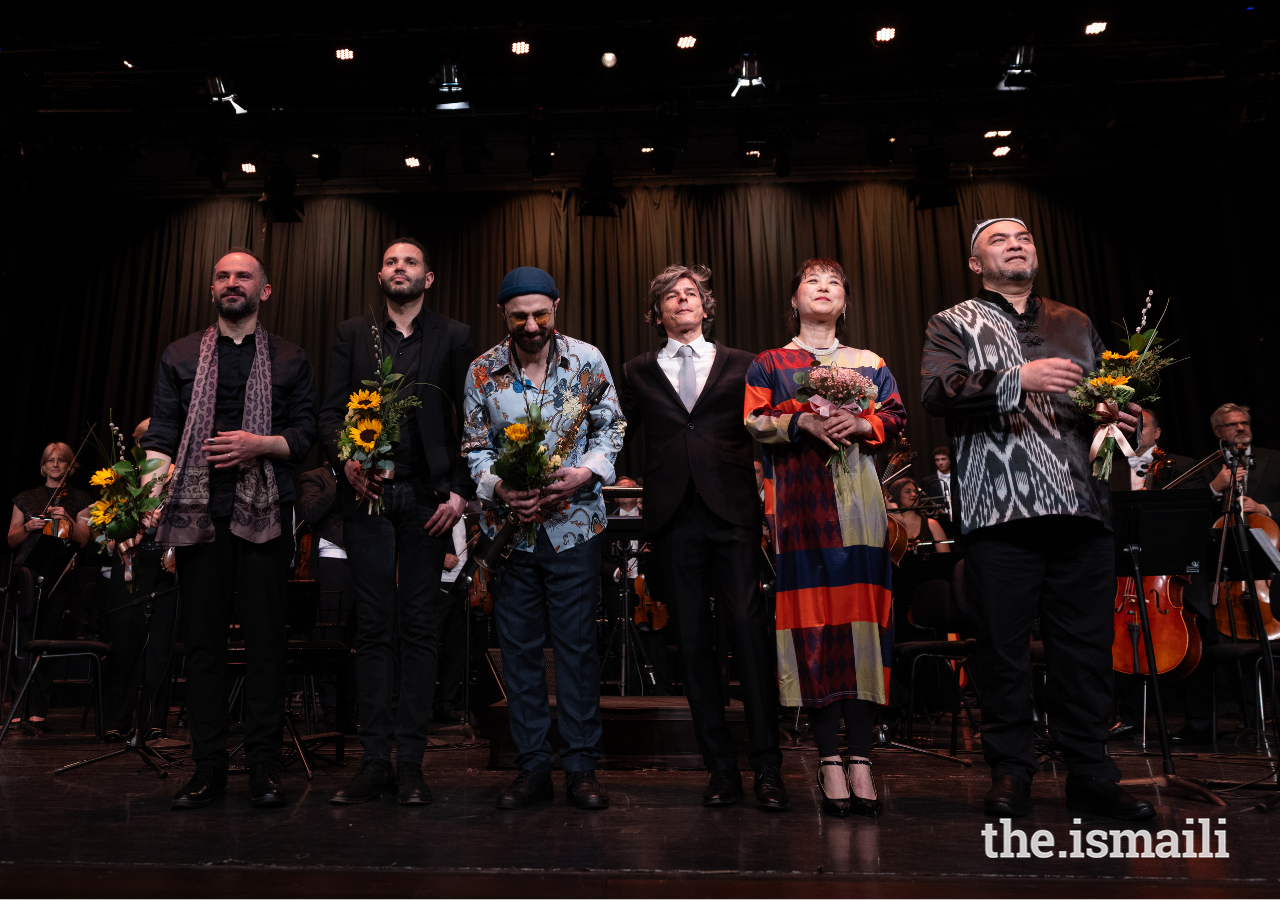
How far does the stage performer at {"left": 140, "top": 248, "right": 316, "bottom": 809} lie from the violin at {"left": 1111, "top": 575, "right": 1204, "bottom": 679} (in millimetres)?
3873

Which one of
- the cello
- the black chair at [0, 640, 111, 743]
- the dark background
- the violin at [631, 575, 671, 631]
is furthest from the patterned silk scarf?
the dark background

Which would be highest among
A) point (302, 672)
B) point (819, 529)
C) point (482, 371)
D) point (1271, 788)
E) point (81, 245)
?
point (81, 245)

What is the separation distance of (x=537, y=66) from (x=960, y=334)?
7547 millimetres

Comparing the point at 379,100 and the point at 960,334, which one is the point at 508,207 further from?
the point at 960,334

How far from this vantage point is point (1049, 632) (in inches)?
118

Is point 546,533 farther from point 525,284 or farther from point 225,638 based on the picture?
point 225,638

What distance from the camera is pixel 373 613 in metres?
3.20

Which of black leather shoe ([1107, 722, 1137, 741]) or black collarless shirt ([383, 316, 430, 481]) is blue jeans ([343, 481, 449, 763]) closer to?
black collarless shirt ([383, 316, 430, 481])

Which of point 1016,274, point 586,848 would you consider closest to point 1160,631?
point 1016,274

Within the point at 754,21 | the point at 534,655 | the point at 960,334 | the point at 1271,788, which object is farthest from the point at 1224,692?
the point at 754,21

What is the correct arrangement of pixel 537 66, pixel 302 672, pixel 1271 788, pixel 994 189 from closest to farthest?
pixel 1271 788, pixel 302 672, pixel 537 66, pixel 994 189

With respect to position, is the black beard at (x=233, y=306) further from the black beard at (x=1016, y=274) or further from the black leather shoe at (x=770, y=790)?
the black beard at (x=1016, y=274)

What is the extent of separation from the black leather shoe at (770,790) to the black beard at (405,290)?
6.93 ft

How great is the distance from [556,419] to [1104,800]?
209cm
